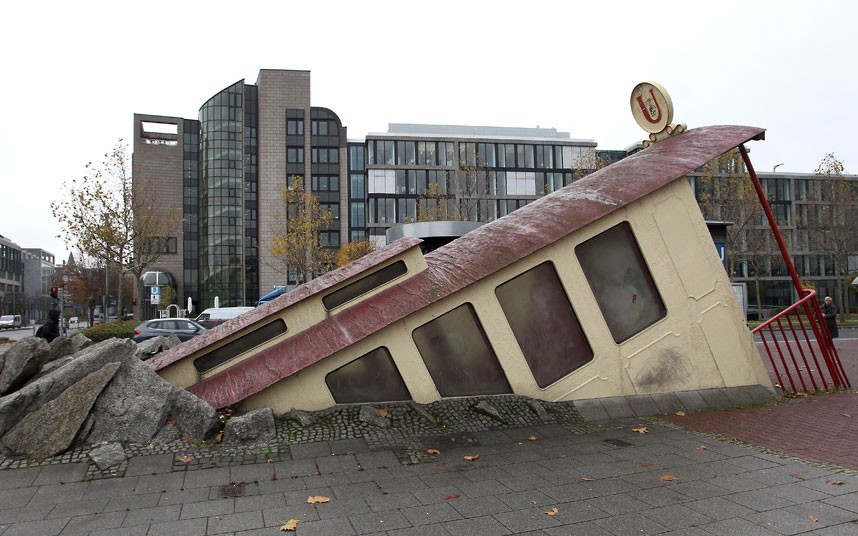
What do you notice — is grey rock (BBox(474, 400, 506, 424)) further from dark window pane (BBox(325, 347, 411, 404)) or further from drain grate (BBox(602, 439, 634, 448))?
drain grate (BBox(602, 439, 634, 448))

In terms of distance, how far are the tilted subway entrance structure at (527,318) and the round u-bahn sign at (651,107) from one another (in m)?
0.61

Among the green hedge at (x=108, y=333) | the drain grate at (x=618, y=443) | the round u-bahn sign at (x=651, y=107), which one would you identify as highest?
the round u-bahn sign at (x=651, y=107)

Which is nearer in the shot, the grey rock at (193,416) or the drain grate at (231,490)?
the drain grate at (231,490)

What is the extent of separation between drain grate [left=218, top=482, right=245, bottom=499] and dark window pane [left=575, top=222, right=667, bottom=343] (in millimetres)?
5053

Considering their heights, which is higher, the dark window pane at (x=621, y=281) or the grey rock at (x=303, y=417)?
the dark window pane at (x=621, y=281)

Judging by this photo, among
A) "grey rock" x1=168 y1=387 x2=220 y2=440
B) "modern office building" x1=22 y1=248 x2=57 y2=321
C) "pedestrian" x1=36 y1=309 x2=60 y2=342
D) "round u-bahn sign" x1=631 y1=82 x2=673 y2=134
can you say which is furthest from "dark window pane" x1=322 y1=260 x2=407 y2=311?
"modern office building" x1=22 y1=248 x2=57 y2=321

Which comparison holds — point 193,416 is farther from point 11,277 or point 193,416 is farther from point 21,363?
point 11,277

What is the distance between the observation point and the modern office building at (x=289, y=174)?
195 feet

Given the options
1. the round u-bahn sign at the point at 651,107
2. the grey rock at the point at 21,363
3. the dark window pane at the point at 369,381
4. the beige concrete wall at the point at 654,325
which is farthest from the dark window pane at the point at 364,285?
the round u-bahn sign at the point at 651,107

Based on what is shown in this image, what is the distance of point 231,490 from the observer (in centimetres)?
491

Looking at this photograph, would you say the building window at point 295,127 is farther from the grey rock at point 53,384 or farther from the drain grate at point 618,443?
the drain grate at point 618,443

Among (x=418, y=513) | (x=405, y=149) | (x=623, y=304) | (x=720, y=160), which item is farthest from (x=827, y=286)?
(x=418, y=513)

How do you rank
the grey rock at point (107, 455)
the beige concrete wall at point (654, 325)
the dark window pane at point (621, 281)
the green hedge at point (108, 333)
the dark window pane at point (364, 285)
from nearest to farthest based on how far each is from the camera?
the grey rock at point (107, 455), the dark window pane at point (364, 285), the beige concrete wall at point (654, 325), the dark window pane at point (621, 281), the green hedge at point (108, 333)

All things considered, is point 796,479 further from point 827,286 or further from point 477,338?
point 827,286
